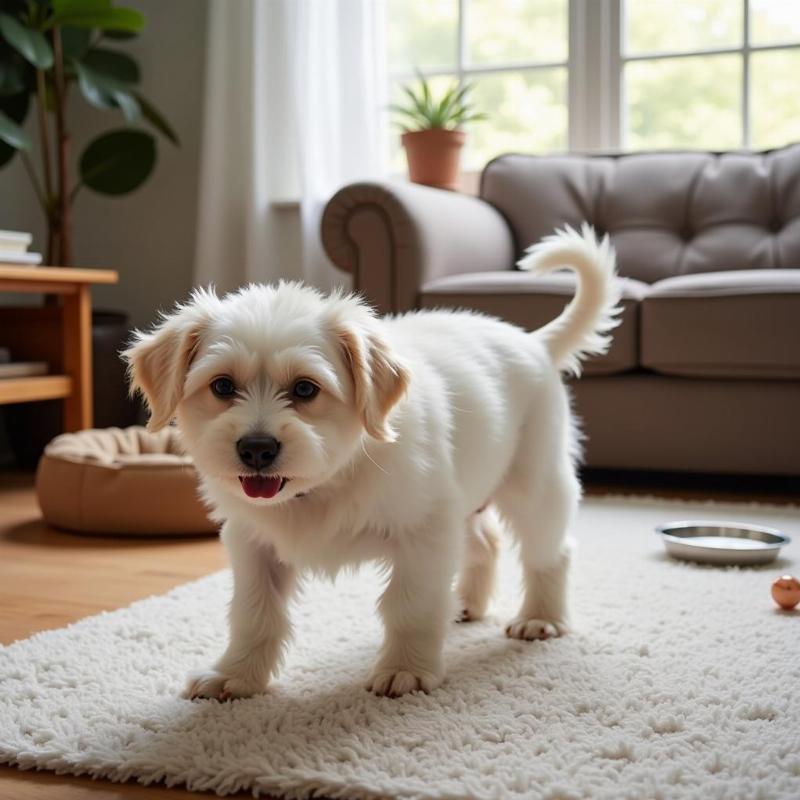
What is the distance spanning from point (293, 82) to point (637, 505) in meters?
Result: 2.49

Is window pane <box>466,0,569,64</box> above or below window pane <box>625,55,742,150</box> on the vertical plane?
above

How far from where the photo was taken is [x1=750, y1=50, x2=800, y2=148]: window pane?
466 centimetres

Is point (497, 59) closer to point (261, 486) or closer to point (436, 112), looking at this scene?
point (436, 112)

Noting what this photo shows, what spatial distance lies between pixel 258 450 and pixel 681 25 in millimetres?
4007

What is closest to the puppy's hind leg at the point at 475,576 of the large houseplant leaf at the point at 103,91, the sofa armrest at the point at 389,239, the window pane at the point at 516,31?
the sofa armrest at the point at 389,239

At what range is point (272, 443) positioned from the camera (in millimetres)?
1439

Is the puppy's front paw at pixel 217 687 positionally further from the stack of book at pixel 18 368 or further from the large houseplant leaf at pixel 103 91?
the large houseplant leaf at pixel 103 91

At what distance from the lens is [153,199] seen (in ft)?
17.6

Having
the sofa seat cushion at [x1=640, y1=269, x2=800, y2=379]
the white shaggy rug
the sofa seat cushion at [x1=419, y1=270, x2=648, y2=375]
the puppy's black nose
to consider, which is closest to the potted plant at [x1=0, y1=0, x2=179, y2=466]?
the sofa seat cushion at [x1=419, y1=270, x2=648, y2=375]

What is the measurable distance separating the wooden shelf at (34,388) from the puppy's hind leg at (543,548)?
220 centimetres

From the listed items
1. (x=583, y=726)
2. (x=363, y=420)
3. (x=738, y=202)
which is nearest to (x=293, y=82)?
(x=738, y=202)

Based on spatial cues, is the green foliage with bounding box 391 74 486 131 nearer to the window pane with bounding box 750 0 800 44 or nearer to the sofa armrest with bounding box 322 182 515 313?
the sofa armrest with bounding box 322 182 515 313

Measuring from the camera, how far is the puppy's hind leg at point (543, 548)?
1.98m

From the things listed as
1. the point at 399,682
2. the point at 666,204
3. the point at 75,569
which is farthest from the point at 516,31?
the point at 399,682
